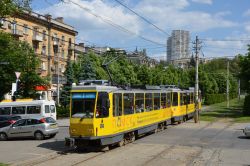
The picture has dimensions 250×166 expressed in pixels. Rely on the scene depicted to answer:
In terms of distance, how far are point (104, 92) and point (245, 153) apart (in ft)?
21.7

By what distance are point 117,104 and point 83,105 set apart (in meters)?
1.99

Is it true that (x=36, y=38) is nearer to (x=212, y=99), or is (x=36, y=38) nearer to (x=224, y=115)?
(x=224, y=115)

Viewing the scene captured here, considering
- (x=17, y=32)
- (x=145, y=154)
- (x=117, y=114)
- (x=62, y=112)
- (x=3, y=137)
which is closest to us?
(x=145, y=154)

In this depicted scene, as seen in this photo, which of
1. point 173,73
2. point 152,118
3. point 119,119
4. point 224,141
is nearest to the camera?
point 119,119

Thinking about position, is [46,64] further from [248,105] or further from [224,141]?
[224,141]

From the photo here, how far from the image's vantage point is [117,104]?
22.0 m

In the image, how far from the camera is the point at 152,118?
96.1 feet

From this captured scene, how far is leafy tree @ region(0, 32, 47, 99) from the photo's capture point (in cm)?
4912

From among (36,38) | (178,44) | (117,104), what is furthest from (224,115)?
(117,104)

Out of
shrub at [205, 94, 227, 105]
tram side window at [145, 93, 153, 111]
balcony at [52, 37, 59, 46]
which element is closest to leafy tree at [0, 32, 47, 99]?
balcony at [52, 37, 59, 46]

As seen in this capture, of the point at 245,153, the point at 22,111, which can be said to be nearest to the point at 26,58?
the point at 22,111

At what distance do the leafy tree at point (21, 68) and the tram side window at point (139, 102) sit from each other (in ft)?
79.5

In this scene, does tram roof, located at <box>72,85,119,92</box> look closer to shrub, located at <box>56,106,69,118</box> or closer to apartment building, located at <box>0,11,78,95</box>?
shrub, located at <box>56,106,69,118</box>

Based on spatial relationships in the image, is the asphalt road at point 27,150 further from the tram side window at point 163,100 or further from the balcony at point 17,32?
the balcony at point 17,32
